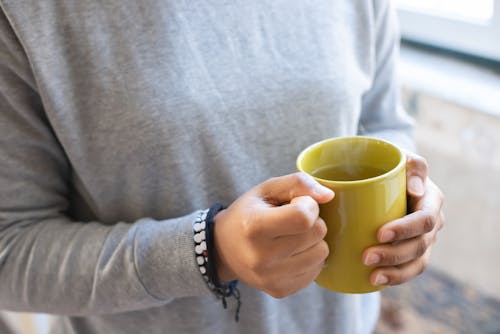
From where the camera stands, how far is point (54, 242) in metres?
0.60

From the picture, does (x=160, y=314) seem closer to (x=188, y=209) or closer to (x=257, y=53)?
(x=188, y=209)

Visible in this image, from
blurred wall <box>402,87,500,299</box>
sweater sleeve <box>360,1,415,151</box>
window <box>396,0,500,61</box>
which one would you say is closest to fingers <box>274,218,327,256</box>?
sweater sleeve <box>360,1,415,151</box>

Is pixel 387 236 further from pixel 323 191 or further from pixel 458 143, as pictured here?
pixel 458 143

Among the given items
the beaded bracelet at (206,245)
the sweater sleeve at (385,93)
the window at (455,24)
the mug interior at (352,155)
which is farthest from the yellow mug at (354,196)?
the window at (455,24)

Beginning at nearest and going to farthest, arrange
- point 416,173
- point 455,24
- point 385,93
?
point 416,173 < point 385,93 < point 455,24

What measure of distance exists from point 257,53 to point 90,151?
0.21 metres

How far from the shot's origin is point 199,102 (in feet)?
1.96

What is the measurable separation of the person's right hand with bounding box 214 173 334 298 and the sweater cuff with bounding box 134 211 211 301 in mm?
35

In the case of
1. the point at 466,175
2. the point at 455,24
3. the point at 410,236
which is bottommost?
the point at 466,175

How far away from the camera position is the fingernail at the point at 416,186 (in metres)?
0.54

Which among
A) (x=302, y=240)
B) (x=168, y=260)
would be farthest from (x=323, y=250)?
(x=168, y=260)

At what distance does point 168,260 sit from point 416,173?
255 mm

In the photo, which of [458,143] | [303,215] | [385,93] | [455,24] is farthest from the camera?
[455,24]

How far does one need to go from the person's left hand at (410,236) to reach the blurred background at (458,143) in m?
0.54
